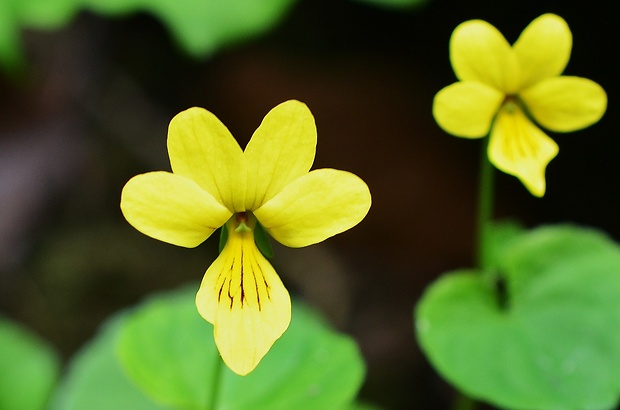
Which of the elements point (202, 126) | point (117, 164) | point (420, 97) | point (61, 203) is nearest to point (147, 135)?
point (117, 164)

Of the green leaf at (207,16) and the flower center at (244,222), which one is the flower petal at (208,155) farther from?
the green leaf at (207,16)

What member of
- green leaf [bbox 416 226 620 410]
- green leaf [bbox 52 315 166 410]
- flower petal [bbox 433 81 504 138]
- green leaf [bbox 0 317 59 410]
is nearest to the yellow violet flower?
flower petal [bbox 433 81 504 138]

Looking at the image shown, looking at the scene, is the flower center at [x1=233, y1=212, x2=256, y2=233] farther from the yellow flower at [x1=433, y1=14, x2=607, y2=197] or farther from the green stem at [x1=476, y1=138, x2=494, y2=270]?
the green stem at [x1=476, y1=138, x2=494, y2=270]

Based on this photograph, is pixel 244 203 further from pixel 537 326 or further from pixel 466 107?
pixel 537 326

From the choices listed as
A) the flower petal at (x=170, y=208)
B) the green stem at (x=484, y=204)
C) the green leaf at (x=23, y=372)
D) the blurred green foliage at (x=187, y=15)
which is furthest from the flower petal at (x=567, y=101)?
the green leaf at (x=23, y=372)

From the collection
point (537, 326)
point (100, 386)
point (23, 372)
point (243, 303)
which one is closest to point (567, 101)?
point (537, 326)

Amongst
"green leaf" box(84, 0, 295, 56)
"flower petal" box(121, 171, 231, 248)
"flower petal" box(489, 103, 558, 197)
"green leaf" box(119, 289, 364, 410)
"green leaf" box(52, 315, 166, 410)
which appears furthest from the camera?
"green leaf" box(84, 0, 295, 56)

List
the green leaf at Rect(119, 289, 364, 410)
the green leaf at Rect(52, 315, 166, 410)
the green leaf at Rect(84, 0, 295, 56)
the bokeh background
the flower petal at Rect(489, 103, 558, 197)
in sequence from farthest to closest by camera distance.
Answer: the bokeh background
the green leaf at Rect(84, 0, 295, 56)
the green leaf at Rect(52, 315, 166, 410)
the green leaf at Rect(119, 289, 364, 410)
the flower petal at Rect(489, 103, 558, 197)

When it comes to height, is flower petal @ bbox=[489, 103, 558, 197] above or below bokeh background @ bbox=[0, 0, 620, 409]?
above

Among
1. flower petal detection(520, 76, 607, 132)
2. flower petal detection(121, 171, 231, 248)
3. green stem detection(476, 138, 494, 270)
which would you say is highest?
flower petal detection(121, 171, 231, 248)
